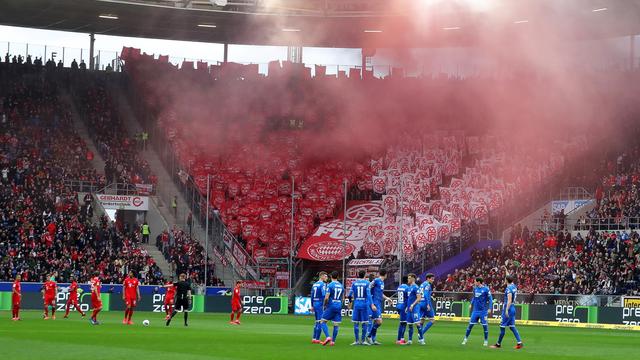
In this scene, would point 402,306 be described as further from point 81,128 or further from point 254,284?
point 81,128

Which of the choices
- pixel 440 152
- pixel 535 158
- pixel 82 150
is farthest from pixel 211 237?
pixel 535 158

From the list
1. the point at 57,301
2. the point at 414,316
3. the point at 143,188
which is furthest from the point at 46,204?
the point at 414,316

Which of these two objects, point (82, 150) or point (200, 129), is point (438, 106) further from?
point (82, 150)

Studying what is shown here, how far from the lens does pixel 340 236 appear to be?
64062 millimetres

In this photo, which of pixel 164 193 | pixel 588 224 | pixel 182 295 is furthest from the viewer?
pixel 164 193

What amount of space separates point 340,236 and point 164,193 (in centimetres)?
1159

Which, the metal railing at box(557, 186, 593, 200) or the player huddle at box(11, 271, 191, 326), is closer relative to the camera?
the player huddle at box(11, 271, 191, 326)

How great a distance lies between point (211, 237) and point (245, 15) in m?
13.8

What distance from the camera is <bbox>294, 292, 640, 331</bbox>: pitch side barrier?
47.5 metres

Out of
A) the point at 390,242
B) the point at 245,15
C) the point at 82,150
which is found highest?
the point at 245,15

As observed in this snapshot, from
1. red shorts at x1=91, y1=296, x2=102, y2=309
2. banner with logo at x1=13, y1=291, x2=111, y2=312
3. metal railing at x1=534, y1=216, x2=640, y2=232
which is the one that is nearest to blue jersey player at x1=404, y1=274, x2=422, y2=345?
red shorts at x1=91, y1=296, x2=102, y2=309

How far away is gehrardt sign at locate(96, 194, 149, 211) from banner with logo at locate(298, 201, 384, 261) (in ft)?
31.4

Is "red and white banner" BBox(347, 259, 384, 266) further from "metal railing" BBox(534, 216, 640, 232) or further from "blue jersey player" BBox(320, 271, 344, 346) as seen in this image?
"blue jersey player" BBox(320, 271, 344, 346)

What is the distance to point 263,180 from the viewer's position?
2680 inches
